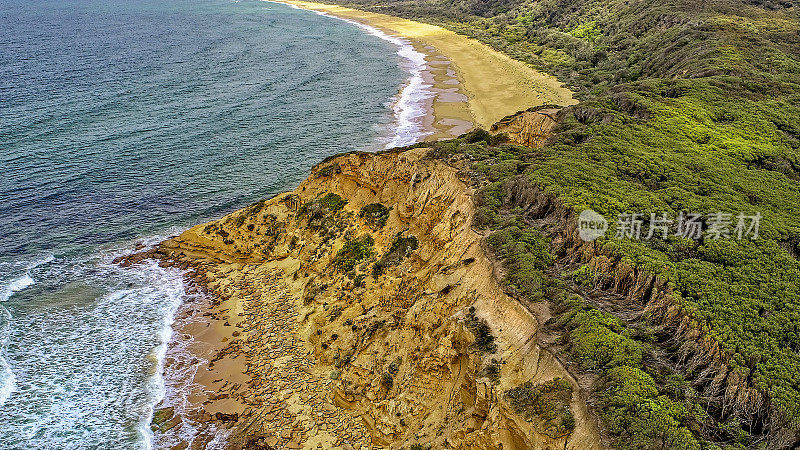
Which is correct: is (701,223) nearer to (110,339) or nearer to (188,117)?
(110,339)

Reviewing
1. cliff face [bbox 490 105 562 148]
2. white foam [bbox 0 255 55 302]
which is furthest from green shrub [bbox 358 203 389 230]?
white foam [bbox 0 255 55 302]

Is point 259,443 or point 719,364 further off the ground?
point 719,364

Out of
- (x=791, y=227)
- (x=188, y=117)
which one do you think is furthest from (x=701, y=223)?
(x=188, y=117)

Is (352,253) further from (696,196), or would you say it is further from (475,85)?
(475,85)

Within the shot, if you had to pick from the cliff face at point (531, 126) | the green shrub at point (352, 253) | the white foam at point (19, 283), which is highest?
the cliff face at point (531, 126)

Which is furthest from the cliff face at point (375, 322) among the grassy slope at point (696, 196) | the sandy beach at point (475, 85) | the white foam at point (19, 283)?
the sandy beach at point (475, 85)

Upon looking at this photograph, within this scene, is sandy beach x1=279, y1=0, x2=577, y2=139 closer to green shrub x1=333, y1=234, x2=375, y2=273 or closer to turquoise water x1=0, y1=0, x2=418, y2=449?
turquoise water x1=0, y1=0, x2=418, y2=449

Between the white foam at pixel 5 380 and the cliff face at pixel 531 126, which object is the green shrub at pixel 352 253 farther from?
the white foam at pixel 5 380
